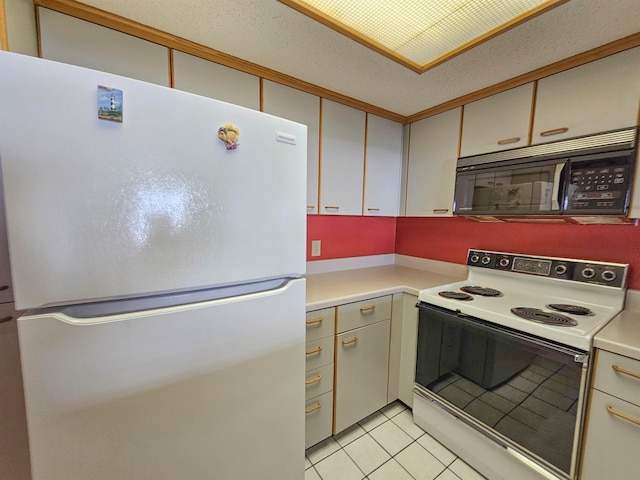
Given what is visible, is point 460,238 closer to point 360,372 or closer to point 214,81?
Result: point 360,372

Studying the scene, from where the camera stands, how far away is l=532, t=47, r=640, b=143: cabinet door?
1.14 metres

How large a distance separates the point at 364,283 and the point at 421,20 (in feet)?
4.67

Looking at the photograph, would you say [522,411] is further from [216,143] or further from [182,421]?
[216,143]

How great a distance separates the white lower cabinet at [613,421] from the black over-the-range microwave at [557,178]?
2.20 feet

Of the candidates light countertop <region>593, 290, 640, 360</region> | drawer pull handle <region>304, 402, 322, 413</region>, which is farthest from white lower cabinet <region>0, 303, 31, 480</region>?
light countertop <region>593, 290, 640, 360</region>

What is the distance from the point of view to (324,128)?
1714mm

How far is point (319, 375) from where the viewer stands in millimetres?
1386

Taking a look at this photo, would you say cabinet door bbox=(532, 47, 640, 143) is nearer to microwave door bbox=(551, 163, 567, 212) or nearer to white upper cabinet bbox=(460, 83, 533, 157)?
white upper cabinet bbox=(460, 83, 533, 157)

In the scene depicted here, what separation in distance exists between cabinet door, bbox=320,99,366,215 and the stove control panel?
0.94 meters

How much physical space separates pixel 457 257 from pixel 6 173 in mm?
2361

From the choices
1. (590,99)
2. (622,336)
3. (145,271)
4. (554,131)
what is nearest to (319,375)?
(145,271)

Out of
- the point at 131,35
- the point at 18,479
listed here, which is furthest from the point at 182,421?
the point at 131,35

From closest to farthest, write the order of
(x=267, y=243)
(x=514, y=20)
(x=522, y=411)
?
(x=267, y=243) → (x=514, y=20) → (x=522, y=411)

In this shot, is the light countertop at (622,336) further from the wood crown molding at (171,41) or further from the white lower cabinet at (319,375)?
the wood crown molding at (171,41)
